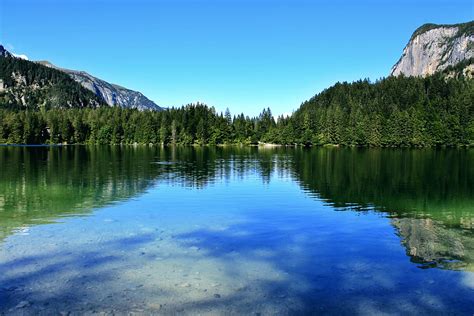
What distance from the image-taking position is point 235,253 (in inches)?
725

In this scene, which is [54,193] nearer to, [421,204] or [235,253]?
[235,253]

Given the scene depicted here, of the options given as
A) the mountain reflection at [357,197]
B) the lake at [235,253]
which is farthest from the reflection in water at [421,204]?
the lake at [235,253]

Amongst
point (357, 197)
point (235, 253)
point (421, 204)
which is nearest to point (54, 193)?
point (235, 253)

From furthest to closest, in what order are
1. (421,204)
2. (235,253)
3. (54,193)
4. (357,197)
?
1. (54,193)
2. (357,197)
3. (421,204)
4. (235,253)

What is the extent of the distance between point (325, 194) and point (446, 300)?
24.6m

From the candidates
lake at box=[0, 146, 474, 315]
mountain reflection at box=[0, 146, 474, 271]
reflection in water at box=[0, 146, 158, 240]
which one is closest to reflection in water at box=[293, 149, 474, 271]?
mountain reflection at box=[0, 146, 474, 271]

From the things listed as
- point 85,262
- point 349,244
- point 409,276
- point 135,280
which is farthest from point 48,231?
point 409,276

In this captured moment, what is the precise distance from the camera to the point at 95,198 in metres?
33.9

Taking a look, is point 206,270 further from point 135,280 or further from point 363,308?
point 363,308

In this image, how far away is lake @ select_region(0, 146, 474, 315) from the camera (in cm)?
1289

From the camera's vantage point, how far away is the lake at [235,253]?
12891 mm

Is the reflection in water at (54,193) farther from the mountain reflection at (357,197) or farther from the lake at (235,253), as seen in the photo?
the lake at (235,253)

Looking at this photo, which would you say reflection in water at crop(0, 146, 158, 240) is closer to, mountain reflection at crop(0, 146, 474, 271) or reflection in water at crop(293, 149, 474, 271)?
mountain reflection at crop(0, 146, 474, 271)

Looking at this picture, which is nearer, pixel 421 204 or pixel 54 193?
pixel 421 204
